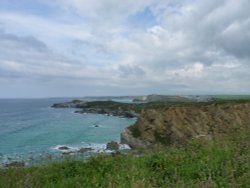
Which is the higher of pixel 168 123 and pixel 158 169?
pixel 158 169

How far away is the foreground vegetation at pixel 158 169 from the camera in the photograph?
16.3 ft

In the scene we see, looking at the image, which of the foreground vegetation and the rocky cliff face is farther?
the rocky cliff face

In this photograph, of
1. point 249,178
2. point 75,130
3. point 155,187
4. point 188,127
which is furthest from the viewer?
point 75,130

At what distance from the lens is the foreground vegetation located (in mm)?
4977

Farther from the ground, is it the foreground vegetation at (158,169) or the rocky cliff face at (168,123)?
the foreground vegetation at (158,169)

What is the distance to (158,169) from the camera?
6262 millimetres

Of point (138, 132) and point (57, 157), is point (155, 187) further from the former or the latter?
point (138, 132)

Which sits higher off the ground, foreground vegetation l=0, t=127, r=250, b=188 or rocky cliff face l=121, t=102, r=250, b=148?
foreground vegetation l=0, t=127, r=250, b=188

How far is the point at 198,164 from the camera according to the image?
19.5ft

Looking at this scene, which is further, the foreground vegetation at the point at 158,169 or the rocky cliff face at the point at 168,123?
the rocky cliff face at the point at 168,123

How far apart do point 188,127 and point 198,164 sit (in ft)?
138

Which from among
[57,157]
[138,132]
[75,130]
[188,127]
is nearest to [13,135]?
[75,130]

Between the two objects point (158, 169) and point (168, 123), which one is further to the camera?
point (168, 123)

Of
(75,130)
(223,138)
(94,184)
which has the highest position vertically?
(223,138)
